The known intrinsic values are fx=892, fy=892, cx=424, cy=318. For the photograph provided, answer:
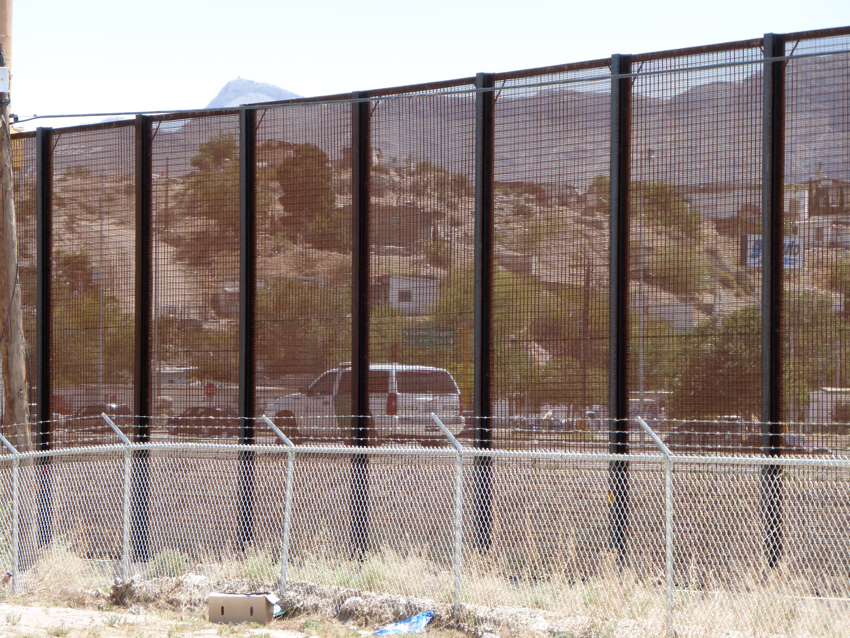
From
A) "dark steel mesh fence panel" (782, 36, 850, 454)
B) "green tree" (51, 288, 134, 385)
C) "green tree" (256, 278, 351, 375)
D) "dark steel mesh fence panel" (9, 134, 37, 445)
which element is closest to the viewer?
"dark steel mesh fence panel" (782, 36, 850, 454)

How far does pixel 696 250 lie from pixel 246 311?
221 inches

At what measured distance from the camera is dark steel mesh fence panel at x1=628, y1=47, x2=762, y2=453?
30.8ft

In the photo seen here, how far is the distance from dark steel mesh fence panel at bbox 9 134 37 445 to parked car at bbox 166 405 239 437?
2.75m

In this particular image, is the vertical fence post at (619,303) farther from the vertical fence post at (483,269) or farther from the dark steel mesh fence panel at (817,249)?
the dark steel mesh fence panel at (817,249)

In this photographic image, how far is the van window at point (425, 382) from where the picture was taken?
10.6 m

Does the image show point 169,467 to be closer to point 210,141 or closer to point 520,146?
point 210,141

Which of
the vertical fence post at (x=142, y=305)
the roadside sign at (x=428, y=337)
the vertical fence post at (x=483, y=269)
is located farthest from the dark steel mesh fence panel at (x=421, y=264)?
the vertical fence post at (x=142, y=305)

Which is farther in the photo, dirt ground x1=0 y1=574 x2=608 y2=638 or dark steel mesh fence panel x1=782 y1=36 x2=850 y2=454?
dark steel mesh fence panel x1=782 y1=36 x2=850 y2=454

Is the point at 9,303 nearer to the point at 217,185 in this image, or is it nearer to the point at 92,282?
the point at 92,282

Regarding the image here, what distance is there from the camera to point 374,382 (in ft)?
36.1

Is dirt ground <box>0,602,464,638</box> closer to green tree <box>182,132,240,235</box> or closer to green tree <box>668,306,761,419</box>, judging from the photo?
green tree <box>668,306,761,419</box>

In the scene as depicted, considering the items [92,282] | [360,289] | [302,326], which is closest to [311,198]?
[360,289]

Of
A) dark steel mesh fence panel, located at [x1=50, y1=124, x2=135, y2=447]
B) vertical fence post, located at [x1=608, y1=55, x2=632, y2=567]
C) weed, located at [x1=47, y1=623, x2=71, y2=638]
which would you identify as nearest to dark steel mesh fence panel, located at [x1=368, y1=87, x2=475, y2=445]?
vertical fence post, located at [x1=608, y1=55, x2=632, y2=567]

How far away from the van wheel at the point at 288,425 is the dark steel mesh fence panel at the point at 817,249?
18.9ft
